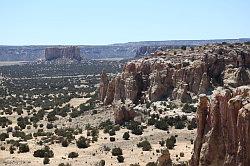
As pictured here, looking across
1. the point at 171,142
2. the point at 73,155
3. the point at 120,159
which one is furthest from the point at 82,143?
the point at 171,142

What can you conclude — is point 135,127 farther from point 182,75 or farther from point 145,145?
point 182,75

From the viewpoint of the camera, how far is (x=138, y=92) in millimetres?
65500

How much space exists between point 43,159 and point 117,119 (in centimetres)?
1672

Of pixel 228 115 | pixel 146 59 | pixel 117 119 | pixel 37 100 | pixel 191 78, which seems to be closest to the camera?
pixel 228 115

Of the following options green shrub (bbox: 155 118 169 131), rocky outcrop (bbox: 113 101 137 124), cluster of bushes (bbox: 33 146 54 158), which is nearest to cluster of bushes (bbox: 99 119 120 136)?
rocky outcrop (bbox: 113 101 137 124)

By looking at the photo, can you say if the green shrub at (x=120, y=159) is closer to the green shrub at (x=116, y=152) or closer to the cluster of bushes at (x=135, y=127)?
the green shrub at (x=116, y=152)

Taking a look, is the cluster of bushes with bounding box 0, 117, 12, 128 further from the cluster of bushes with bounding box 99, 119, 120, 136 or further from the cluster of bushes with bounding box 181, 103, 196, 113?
the cluster of bushes with bounding box 181, 103, 196, 113

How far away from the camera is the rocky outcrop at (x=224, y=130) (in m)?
22.0

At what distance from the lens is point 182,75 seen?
63531 mm

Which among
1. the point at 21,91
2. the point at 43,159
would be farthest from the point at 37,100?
the point at 43,159

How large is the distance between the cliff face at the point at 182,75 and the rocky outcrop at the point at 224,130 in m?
35.1

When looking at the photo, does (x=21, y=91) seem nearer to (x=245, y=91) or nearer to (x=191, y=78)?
(x=191, y=78)

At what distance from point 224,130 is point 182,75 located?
132 ft

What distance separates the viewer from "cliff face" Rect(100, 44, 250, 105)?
201ft
